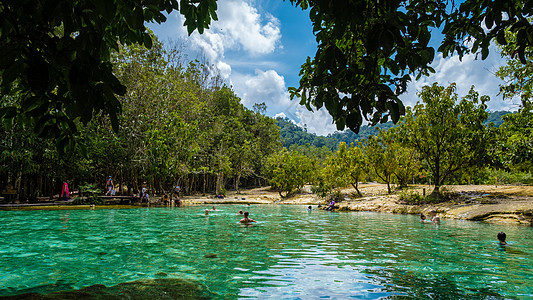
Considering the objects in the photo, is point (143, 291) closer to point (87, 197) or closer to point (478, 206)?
point (478, 206)

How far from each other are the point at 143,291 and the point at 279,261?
3269 mm

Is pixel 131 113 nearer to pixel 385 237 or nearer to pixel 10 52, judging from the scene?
pixel 385 237

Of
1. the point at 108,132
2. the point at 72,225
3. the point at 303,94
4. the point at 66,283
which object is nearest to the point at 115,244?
the point at 66,283

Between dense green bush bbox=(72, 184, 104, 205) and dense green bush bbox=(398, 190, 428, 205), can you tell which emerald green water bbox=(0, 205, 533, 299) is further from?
dense green bush bbox=(72, 184, 104, 205)

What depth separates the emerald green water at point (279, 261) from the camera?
5117 millimetres

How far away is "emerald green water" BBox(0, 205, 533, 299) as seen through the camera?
5117mm

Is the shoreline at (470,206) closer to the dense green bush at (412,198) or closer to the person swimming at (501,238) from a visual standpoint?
the dense green bush at (412,198)

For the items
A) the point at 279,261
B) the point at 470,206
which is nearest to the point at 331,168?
the point at 470,206

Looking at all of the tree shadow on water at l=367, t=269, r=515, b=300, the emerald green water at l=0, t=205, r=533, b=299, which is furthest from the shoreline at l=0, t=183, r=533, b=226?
the tree shadow on water at l=367, t=269, r=515, b=300

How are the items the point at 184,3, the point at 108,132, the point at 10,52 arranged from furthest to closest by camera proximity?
the point at 108,132 → the point at 184,3 → the point at 10,52

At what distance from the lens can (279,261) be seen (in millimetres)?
7043

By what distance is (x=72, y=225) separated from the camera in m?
12.6

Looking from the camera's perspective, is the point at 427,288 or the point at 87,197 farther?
the point at 87,197

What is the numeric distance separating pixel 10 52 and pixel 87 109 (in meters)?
0.53
